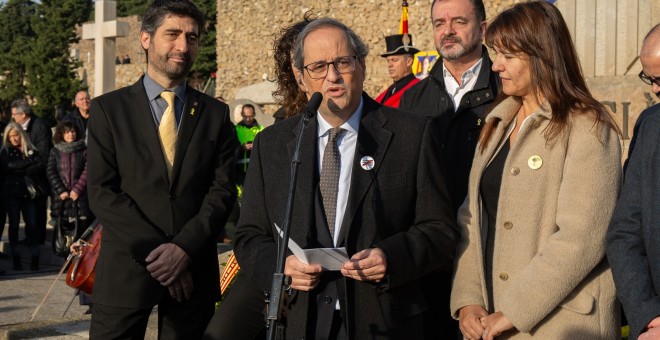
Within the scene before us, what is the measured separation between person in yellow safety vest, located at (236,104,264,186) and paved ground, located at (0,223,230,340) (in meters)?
1.57

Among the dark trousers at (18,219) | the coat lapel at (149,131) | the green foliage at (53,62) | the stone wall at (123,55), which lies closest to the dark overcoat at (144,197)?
the coat lapel at (149,131)

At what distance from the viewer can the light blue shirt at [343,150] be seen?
3740 mm

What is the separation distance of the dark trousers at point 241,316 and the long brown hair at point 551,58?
1.43 metres

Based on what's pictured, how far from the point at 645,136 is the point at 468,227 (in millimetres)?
742

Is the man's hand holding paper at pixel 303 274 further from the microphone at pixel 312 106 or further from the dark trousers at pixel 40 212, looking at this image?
the dark trousers at pixel 40 212

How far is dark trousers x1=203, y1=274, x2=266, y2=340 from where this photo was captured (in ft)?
13.9

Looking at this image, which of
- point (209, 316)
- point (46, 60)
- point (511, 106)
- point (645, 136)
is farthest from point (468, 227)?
point (46, 60)

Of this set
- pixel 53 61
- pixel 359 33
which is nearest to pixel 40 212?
pixel 359 33

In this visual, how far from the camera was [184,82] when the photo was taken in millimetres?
4758

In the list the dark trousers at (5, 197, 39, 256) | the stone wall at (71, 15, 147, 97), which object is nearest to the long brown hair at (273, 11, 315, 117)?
the dark trousers at (5, 197, 39, 256)

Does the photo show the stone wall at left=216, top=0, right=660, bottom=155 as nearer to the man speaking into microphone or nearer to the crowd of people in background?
the crowd of people in background

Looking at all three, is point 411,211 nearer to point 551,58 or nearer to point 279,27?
point 551,58

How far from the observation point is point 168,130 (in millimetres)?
4605

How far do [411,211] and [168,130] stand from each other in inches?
53.4
